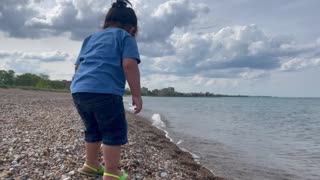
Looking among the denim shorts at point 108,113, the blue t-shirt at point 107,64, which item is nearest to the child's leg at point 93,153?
the denim shorts at point 108,113

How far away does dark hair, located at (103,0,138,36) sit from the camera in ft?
15.6

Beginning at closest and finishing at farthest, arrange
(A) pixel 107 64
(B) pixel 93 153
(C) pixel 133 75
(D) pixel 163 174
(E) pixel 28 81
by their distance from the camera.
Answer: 1. (C) pixel 133 75
2. (A) pixel 107 64
3. (B) pixel 93 153
4. (D) pixel 163 174
5. (E) pixel 28 81

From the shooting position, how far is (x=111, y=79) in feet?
14.6

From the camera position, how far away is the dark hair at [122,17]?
475 centimetres

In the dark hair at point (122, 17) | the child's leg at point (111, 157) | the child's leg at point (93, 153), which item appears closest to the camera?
the child's leg at point (111, 157)

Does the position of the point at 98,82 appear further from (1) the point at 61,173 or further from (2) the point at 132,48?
(1) the point at 61,173

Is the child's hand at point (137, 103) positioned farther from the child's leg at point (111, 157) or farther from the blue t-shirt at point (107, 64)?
the child's leg at point (111, 157)

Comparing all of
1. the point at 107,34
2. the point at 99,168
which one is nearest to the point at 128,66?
the point at 107,34

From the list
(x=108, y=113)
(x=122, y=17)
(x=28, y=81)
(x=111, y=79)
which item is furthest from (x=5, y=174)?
(x=28, y=81)

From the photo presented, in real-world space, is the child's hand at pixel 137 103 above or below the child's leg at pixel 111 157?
above

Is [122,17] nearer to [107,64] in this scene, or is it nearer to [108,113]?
[107,64]

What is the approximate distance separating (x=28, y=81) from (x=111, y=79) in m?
115

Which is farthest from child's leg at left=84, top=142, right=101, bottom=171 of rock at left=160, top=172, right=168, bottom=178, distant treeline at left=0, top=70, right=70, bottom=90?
distant treeline at left=0, top=70, right=70, bottom=90

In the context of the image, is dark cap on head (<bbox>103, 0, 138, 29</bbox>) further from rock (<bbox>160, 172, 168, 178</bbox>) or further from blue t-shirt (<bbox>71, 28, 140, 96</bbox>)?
rock (<bbox>160, 172, 168, 178</bbox>)
